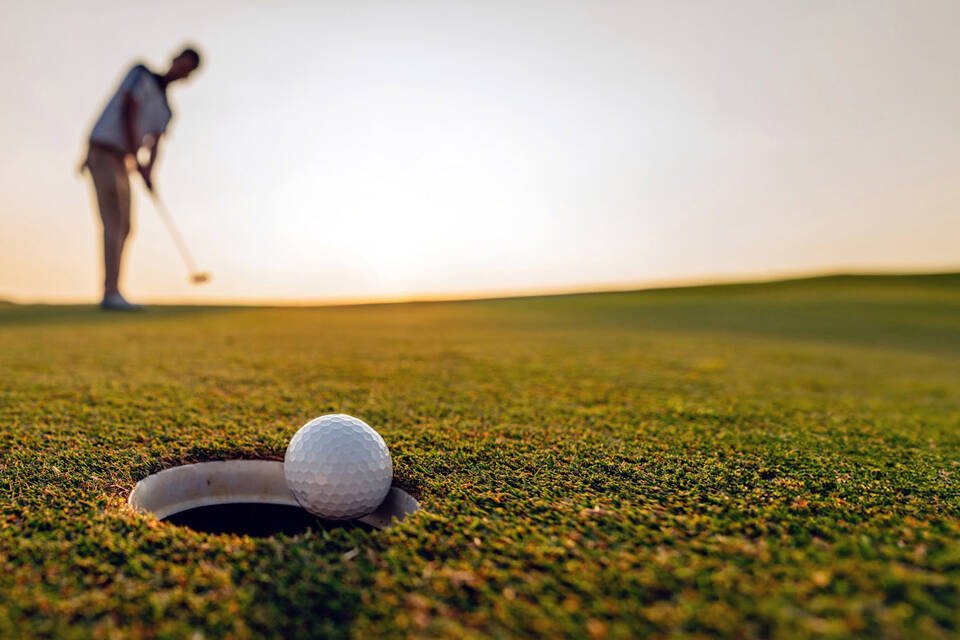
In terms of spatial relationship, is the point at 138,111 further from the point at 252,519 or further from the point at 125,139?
the point at 252,519

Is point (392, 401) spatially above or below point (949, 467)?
above

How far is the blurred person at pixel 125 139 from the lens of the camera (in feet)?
21.4

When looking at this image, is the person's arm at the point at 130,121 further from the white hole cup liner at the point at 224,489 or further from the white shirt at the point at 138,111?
the white hole cup liner at the point at 224,489

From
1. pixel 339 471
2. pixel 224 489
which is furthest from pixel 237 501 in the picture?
pixel 339 471

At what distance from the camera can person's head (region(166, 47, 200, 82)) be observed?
263 inches

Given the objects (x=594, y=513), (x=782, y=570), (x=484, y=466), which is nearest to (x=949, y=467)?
(x=782, y=570)

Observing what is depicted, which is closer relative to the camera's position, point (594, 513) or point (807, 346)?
point (594, 513)

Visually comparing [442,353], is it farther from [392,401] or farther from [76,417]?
[76,417]

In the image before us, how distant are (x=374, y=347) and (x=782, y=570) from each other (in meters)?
4.32

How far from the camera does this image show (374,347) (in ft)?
16.6

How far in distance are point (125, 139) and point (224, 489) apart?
6.79 meters

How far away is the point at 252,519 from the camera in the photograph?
1.83 metres

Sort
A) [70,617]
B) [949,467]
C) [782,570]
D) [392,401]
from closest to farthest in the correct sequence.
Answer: [70,617], [782,570], [949,467], [392,401]

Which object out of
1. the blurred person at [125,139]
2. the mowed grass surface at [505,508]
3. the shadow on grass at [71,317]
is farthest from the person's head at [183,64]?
the mowed grass surface at [505,508]
